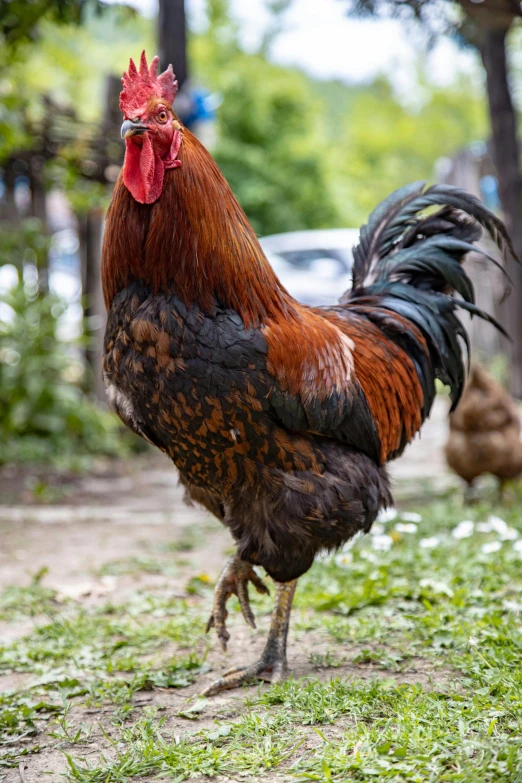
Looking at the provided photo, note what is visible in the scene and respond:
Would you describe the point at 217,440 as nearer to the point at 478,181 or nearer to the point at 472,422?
the point at 472,422

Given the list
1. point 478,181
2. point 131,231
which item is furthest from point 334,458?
point 478,181

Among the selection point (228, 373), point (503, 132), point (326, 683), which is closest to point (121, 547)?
point (326, 683)

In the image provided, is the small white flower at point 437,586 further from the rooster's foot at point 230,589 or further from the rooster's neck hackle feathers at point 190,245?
the rooster's neck hackle feathers at point 190,245

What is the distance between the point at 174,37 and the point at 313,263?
495 centimetres

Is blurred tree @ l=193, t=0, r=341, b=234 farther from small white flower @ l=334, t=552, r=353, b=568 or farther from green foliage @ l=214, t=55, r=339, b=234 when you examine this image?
small white flower @ l=334, t=552, r=353, b=568

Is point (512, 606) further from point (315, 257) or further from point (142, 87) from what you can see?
point (315, 257)

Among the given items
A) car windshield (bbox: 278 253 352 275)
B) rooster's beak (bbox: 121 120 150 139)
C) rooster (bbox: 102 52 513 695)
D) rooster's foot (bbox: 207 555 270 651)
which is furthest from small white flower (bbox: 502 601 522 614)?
car windshield (bbox: 278 253 352 275)

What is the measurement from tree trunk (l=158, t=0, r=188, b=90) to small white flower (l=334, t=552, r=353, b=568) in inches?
197

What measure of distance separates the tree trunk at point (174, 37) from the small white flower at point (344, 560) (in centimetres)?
500

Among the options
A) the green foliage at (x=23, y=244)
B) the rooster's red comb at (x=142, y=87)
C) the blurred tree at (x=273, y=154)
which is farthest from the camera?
the blurred tree at (x=273, y=154)

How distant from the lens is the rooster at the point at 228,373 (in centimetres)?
262

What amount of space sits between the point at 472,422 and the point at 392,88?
A: 27598mm

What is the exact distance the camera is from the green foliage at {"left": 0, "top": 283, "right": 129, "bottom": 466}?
8.16 m

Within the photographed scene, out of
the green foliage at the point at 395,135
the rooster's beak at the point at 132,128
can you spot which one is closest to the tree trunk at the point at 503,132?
the rooster's beak at the point at 132,128
